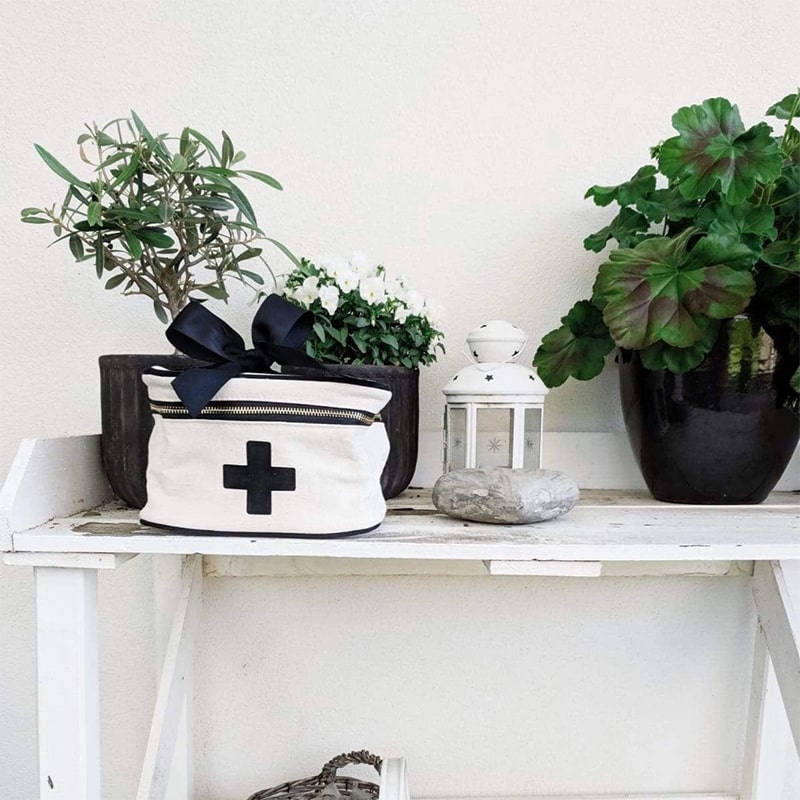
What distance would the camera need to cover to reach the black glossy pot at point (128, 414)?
514 millimetres

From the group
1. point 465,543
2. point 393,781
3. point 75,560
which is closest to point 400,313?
point 465,543

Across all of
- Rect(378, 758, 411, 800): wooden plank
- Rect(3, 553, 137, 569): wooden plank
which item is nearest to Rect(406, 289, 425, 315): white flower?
Rect(3, 553, 137, 569): wooden plank

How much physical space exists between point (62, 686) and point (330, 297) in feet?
1.16

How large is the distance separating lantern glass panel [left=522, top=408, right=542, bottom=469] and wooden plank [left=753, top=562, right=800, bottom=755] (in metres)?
0.26

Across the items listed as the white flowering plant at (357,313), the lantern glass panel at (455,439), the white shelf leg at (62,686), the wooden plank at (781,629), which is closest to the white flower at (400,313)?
the white flowering plant at (357,313)

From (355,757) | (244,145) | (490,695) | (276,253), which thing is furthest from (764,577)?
(244,145)

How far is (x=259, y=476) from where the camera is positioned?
1.45 ft

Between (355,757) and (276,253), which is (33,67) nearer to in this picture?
(276,253)

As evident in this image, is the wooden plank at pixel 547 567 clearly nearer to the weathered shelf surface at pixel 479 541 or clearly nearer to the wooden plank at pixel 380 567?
the weathered shelf surface at pixel 479 541

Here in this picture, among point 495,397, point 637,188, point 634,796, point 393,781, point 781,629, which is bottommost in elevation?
point 634,796

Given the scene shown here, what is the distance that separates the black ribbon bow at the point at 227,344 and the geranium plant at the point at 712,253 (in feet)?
0.90

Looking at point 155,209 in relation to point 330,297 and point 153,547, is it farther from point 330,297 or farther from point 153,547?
point 153,547

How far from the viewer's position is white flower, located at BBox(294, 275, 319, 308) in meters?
0.56

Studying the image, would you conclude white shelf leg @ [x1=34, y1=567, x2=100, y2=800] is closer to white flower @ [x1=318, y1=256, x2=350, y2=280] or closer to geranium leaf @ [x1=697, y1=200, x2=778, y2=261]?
white flower @ [x1=318, y1=256, x2=350, y2=280]
